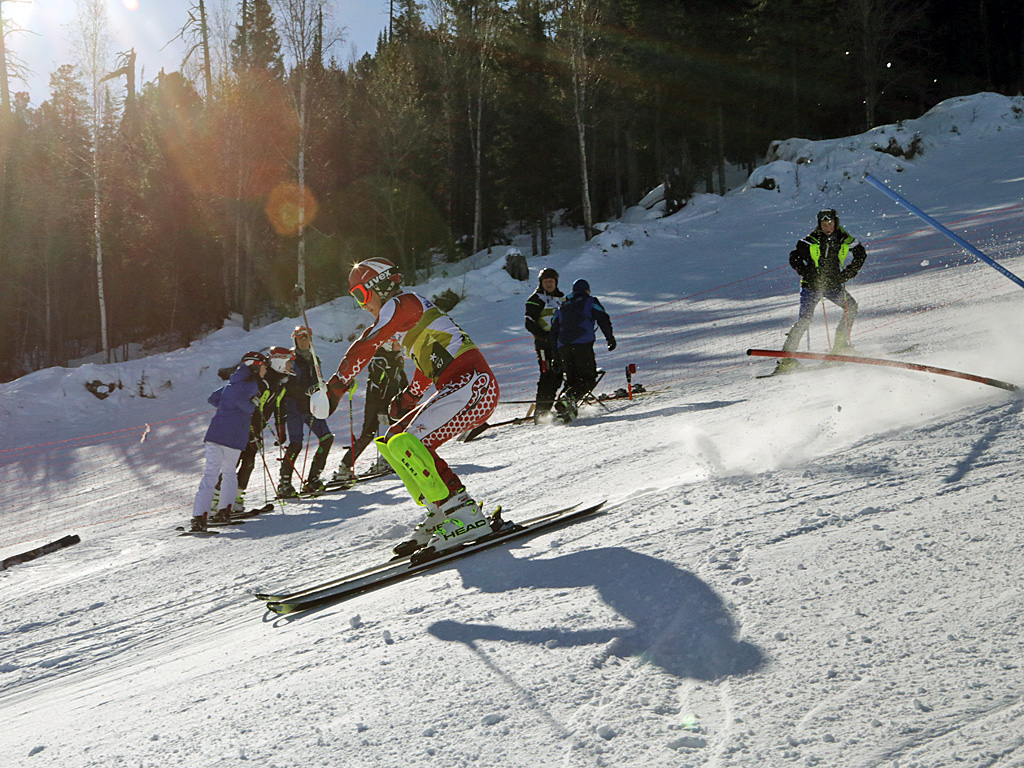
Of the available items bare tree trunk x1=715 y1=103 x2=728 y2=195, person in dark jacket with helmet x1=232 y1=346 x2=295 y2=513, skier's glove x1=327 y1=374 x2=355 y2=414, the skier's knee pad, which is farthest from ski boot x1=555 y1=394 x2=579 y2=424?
bare tree trunk x1=715 y1=103 x2=728 y2=195

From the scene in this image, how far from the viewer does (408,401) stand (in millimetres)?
6277

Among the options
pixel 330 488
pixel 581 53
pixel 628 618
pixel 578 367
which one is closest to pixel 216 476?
pixel 330 488

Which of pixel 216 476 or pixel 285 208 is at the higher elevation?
pixel 285 208

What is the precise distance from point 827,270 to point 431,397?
227 inches

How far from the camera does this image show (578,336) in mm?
9875

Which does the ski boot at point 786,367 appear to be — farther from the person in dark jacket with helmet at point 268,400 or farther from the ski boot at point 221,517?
the ski boot at point 221,517

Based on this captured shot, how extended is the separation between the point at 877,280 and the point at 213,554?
13845 mm

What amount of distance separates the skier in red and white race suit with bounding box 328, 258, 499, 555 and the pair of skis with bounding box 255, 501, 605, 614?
12 cm

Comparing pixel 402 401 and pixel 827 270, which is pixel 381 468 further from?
pixel 827 270

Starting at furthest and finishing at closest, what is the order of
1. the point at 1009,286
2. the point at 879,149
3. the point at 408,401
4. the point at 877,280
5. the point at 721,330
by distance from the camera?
the point at 879,149
the point at 877,280
the point at 721,330
the point at 1009,286
the point at 408,401

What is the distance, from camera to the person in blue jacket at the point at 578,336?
9820 mm

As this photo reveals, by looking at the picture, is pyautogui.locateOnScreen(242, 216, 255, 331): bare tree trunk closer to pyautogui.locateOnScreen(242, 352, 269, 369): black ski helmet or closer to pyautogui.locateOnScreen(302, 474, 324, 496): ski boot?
pyautogui.locateOnScreen(302, 474, 324, 496): ski boot

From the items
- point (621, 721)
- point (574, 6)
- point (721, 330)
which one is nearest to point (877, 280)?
point (721, 330)

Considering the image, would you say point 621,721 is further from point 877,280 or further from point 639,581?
point 877,280
